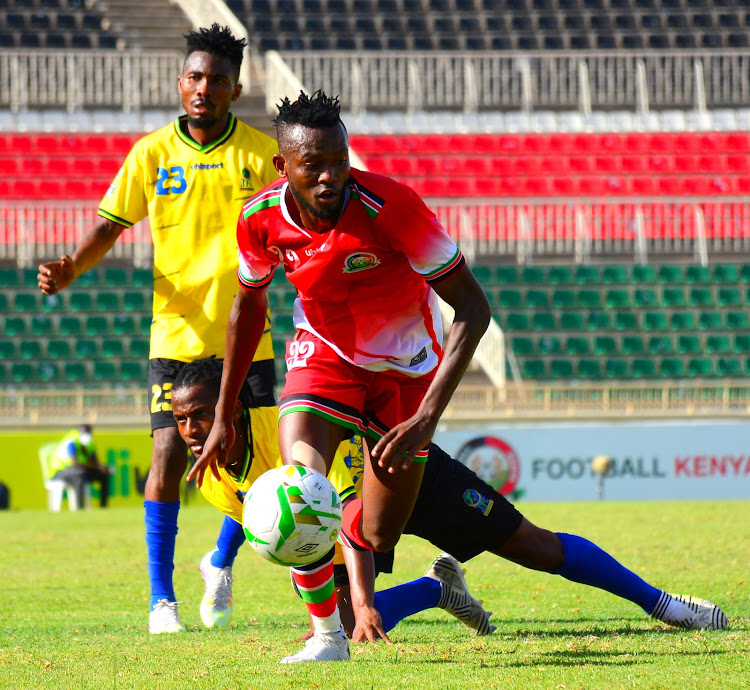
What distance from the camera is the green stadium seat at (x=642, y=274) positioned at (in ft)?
73.4

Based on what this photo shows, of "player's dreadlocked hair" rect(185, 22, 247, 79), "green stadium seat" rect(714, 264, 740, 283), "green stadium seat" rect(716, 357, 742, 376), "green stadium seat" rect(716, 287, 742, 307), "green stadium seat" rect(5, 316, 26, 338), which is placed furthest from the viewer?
"green stadium seat" rect(714, 264, 740, 283)

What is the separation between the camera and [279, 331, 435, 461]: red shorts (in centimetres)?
432

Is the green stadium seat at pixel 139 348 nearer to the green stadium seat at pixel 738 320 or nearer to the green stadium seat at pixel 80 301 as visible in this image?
the green stadium seat at pixel 80 301

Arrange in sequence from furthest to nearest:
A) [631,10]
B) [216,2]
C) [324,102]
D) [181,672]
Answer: [631,10] < [216,2] < [324,102] < [181,672]

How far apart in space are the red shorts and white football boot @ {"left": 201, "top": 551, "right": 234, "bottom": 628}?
145cm

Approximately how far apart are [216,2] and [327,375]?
2588cm

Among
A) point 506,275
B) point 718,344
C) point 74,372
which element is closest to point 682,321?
point 718,344

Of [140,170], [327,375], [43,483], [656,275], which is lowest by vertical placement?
[43,483]

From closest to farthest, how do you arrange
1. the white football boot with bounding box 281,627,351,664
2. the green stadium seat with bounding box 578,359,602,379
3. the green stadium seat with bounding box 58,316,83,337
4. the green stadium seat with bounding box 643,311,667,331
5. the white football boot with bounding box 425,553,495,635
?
the white football boot with bounding box 281,627,351,664, the white football boot with bounding box 425,553,495,635, the green stadium seat with bounding box 578,359,602,379, the green stadium seat with bounding box 58,316,83,337, the green stadium seat with bounding box 643,311,667,331

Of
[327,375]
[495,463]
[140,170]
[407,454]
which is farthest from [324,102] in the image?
[495,463]

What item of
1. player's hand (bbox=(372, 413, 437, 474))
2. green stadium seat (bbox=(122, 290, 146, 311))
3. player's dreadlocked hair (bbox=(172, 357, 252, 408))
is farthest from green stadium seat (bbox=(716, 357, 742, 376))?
player's hand (bbox=(372, 413, 437, 474))

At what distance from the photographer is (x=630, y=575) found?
4746mm

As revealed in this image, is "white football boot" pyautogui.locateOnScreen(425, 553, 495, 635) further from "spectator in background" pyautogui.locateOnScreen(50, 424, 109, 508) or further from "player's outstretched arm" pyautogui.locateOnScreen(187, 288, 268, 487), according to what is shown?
"spectator in background" pyautogui.locateOnScreen(50, 424, 109, 508)

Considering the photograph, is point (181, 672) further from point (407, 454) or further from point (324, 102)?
point (324, 102)
